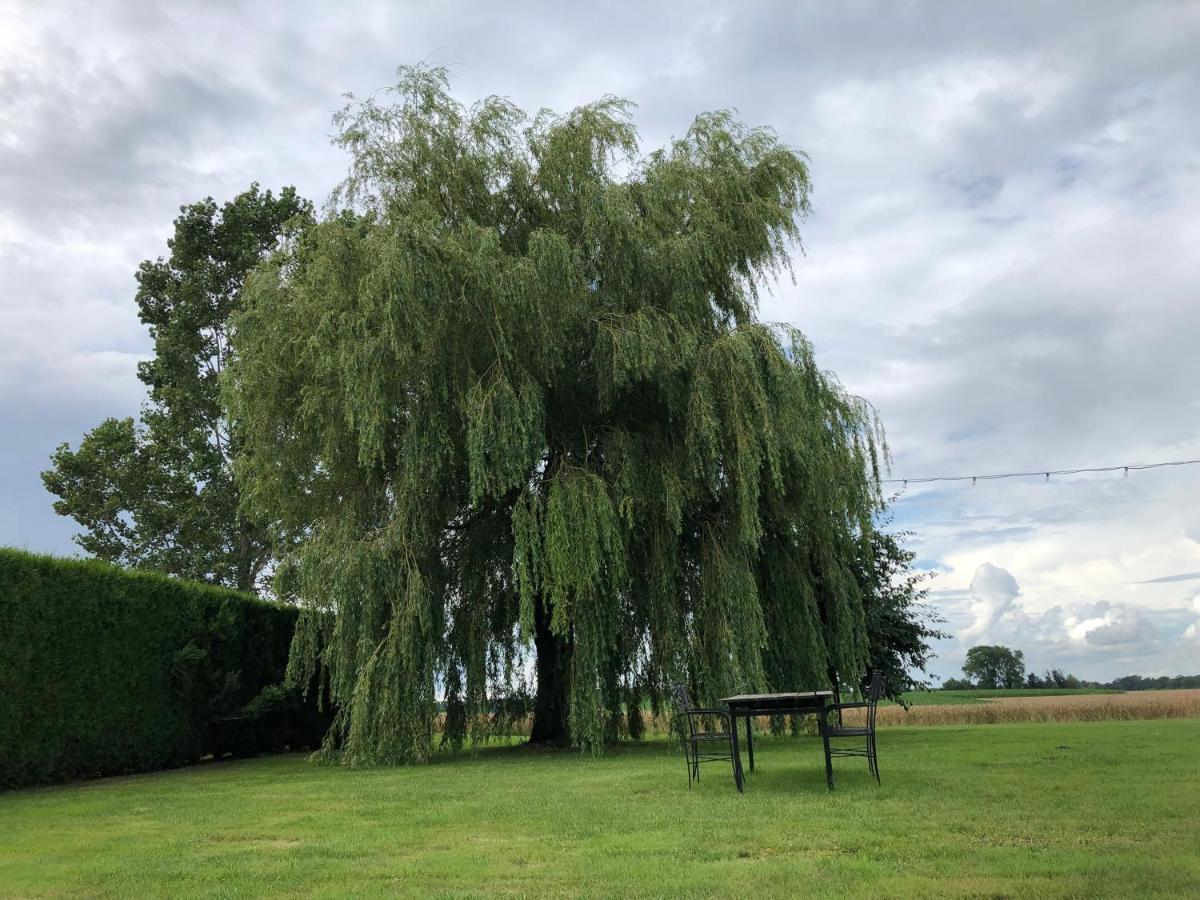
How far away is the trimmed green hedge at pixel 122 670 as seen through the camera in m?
10.6

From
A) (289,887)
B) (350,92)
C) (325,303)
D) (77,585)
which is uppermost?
(350,92)

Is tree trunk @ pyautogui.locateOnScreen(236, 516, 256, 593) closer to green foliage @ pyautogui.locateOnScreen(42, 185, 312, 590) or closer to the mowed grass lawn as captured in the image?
Result: green foliage @ pyautogui.locateOnScreen(42, 185, 312, 590)

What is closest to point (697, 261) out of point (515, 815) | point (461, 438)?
point (461, 438)

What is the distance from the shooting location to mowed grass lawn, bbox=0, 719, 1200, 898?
4137 millimetres

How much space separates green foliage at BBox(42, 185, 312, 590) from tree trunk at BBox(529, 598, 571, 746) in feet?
32.5

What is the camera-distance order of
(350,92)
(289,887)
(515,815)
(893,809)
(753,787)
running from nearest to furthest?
(289,887) < (893,809) < (515,815) < (753,787) < (350,92)

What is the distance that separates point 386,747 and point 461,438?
3993mm

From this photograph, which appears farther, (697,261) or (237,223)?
(237,223)

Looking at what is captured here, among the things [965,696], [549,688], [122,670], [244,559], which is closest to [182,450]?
[244,559]

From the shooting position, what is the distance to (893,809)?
19.2 ft

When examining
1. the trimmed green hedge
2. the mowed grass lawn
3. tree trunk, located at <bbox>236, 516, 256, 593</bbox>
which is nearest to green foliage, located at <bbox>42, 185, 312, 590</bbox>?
tree trunk, located at <bbox>236, 516, 256, 593</bbox>

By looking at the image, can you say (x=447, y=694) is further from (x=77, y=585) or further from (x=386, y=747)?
(x=77, y=585)

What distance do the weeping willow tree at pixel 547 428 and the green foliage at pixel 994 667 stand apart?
155ft

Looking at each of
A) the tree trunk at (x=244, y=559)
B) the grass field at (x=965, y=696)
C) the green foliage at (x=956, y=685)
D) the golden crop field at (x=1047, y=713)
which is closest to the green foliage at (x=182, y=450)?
the tree trunk at (x=244, y=559)
